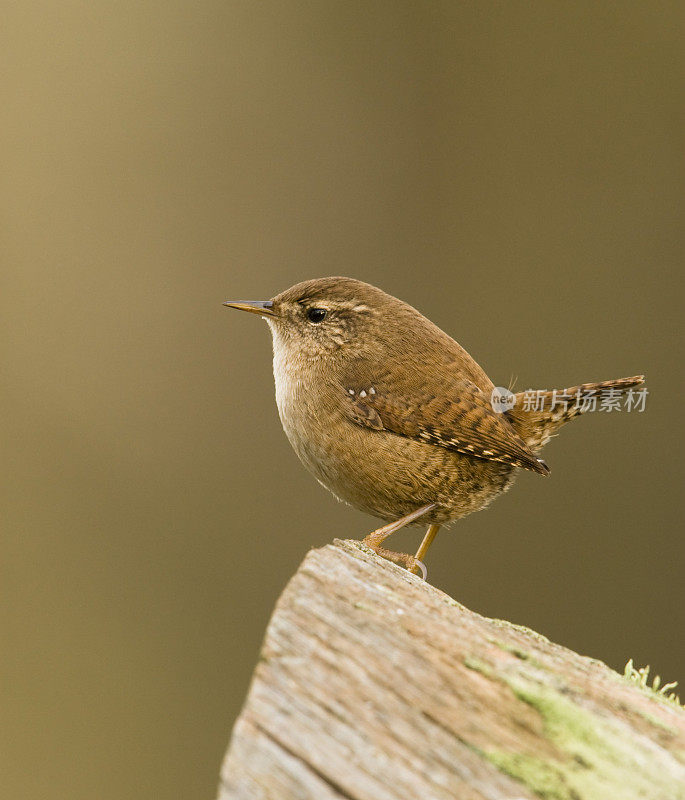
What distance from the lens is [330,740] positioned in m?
1.41

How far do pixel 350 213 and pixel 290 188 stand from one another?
475 millimetres

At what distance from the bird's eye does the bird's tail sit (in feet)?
2.62

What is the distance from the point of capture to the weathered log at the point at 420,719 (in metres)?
1.38

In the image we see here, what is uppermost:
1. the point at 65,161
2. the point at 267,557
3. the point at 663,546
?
the point at 65,161

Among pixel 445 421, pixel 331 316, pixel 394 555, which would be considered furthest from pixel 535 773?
pixel 331 316

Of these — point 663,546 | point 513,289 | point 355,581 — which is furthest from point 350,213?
point 355,581

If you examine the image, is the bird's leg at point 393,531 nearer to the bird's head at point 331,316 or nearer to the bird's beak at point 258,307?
the bird's head at point 331,316

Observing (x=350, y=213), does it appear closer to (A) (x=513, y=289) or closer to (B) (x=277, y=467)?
(A) (x=513, y=289)

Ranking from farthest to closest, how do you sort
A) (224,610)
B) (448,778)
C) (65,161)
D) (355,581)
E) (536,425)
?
(65,161)
(224,610)
(536,425)
(355,581)
(448,778)

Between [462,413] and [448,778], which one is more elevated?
[462,413]

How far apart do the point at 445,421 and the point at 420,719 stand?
1968 mm

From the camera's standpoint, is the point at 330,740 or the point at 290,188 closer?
the point at 330,740

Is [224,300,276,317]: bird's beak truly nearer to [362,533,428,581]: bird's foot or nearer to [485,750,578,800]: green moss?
[362,533,428,581]: bird's foot

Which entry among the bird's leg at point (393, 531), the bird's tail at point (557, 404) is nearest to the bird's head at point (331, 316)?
the bird's tail at point (557, 404)
